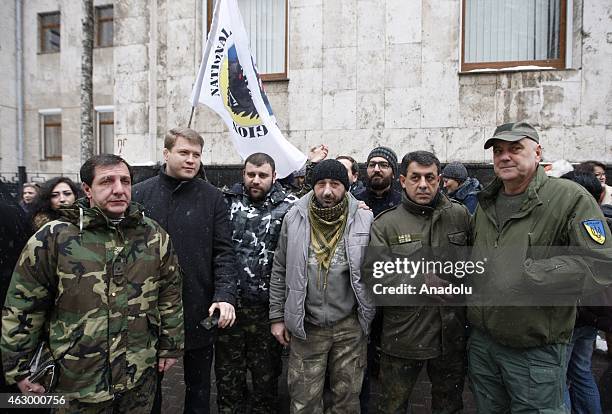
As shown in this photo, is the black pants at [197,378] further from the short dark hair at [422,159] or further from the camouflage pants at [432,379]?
the short dark hair at [422,159]

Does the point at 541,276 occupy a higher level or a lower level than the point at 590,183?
lower

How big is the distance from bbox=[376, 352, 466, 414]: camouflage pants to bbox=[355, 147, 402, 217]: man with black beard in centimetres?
142

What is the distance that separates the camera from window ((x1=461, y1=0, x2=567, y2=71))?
6.86m

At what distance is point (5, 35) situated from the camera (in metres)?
17.5

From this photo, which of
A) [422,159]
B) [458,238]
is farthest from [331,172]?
[458,238]

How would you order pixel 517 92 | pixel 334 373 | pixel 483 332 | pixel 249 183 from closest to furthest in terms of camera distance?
1. pixel 483 332
2. pixel 334 373
3. pixel 249 183
4. pixel 517 92

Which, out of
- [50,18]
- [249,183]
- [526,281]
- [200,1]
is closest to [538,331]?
[526,281]

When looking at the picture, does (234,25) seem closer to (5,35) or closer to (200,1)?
(200,1)

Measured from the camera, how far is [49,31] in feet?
58.5

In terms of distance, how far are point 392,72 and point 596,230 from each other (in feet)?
17.7

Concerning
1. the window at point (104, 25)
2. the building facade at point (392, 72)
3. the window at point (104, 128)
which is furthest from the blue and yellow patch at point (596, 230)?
the window at point (104, 25)

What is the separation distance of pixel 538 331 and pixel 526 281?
0.98ft

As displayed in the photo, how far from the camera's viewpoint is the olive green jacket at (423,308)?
278 centimetres

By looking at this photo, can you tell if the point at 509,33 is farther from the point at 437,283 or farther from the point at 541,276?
the point at 541,276
